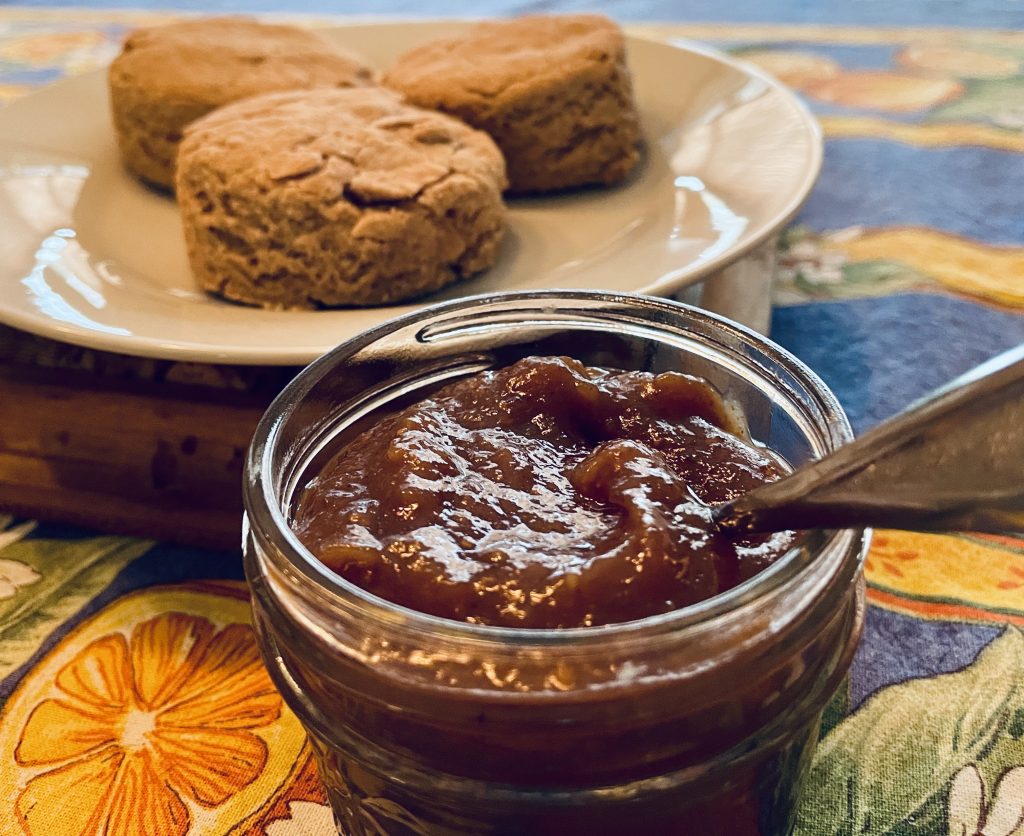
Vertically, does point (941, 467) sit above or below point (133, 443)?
above

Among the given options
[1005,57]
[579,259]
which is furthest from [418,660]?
[1005,57]

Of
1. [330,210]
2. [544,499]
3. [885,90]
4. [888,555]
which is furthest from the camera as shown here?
[885,90]

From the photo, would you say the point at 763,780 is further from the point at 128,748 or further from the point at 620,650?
the point at 128,748

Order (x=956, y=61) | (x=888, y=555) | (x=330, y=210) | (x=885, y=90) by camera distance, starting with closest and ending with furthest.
A: (x=888, y=555) → (x=330, y=210) → (x=885, y=90) → (x=956, y=61)

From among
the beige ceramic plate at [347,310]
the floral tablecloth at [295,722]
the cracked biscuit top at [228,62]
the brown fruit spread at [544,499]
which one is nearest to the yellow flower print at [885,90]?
the beige ceramic plate at [347,310]

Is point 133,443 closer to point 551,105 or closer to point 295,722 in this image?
point 295,722

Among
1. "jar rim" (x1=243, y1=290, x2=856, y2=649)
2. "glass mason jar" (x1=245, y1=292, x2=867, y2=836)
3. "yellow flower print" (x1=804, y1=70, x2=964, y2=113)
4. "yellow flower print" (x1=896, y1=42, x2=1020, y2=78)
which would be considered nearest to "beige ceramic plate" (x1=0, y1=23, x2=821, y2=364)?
"jar rim" (x1=243, y1=290, x2=856, y2=649)

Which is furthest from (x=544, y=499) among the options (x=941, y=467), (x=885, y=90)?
(x=885, y=90)
